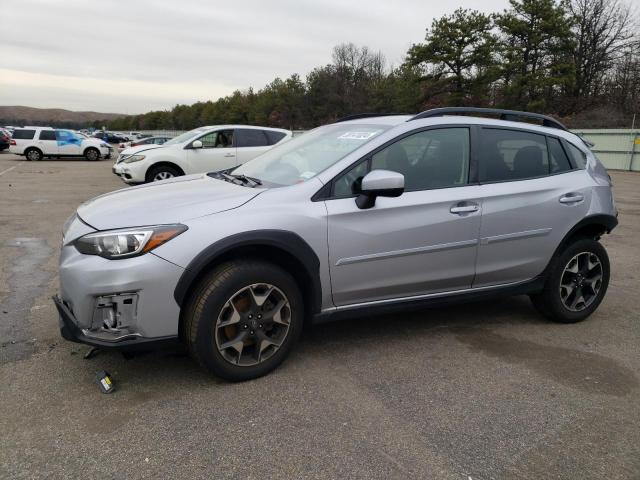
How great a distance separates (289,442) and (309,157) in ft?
6.67

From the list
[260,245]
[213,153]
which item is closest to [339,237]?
[260,245]

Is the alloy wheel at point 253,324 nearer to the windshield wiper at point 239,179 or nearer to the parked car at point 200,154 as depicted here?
the windshield wiper at point 239,179

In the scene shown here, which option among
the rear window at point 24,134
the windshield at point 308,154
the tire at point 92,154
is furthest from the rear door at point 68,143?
the windshield at point 308,154

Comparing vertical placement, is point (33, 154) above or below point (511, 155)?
below

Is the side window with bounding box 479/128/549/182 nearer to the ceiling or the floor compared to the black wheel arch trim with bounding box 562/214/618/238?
nearer to the ceiling

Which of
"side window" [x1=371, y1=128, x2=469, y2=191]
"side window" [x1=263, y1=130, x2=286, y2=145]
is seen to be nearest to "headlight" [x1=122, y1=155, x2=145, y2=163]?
"side window" [x1=263, y1=130, x2=286, y2=145]

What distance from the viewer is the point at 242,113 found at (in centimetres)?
9094

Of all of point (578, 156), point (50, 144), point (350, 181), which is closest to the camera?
point (350, 181)

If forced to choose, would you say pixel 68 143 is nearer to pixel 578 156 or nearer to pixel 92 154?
pixel 92 154

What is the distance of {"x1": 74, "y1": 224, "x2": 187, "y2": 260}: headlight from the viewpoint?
284 cm

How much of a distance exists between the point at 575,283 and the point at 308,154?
245 centimetres

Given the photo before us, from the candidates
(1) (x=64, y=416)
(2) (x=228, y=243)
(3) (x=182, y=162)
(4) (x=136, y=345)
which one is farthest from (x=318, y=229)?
(3) (x=182, y=162)

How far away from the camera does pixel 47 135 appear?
27156 mm

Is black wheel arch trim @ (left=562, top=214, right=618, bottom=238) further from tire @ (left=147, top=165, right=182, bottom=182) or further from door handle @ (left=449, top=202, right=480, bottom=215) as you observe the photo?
tire @ (left=147, top=165, right=182, bottom=182)
